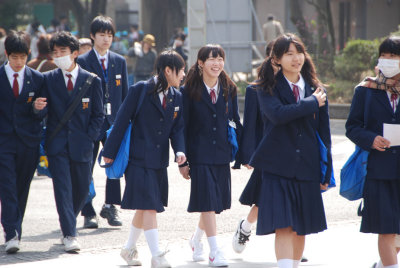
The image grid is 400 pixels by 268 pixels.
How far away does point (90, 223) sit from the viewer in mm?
8016

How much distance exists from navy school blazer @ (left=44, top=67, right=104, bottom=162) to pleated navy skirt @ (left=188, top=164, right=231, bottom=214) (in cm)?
108

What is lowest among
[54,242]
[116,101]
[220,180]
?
[54,242]

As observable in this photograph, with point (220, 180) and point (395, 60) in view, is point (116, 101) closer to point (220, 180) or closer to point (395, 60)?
point (220, 180)

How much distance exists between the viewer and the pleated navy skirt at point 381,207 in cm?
Answer: 533

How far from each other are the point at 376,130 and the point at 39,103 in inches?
115

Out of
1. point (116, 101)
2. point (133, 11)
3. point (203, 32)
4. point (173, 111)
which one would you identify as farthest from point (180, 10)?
point (173, 111)

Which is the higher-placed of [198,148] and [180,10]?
[180,10]

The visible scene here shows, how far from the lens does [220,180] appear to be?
6.53m

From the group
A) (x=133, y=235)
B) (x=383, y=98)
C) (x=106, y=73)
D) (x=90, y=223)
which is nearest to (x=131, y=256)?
(x=133, y=235)

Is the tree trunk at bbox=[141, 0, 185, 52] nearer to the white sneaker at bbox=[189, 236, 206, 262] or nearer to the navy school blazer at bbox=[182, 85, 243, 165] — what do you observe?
the navy school blazer at bbox=[182, 85, 243, 165]

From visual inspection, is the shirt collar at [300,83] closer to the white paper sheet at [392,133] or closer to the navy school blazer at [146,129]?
the white paper sheet at [392,133]

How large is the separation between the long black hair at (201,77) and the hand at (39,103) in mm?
1255

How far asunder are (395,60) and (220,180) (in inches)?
73.8

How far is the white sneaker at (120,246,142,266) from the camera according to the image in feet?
20.4
